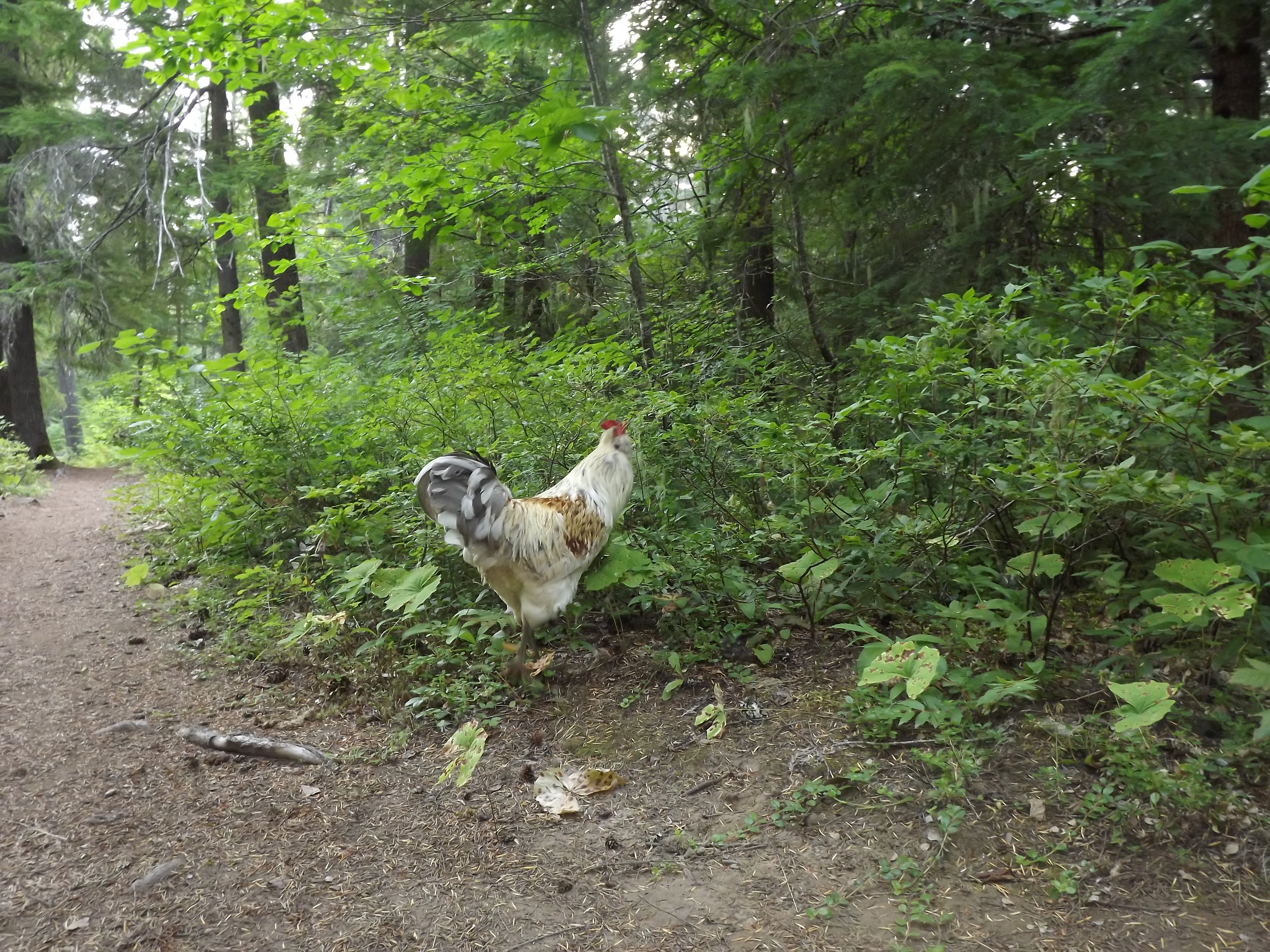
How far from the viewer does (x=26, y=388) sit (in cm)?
1525

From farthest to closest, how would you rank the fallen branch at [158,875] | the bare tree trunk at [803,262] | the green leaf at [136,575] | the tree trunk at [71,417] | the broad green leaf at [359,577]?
the tree trunk at [71,417] → the green leaf at [136,575] → the bare tree trunk at [803,262] → the broad green leaf at [359,577] → the fallen branch at [158,875]

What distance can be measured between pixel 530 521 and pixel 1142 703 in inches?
104

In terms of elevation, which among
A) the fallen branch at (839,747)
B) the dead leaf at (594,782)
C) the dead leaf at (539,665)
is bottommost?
the dead leaf at (594,782)

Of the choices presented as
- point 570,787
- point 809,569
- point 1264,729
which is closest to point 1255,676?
point 1264,729

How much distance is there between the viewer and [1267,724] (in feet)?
7.98

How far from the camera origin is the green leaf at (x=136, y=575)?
240 inches

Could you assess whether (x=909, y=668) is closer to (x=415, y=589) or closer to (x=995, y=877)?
(x=995, y=877)

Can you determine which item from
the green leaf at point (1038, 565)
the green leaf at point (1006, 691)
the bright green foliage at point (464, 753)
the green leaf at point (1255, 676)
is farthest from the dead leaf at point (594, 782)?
the green leaf at point (1255, 676)

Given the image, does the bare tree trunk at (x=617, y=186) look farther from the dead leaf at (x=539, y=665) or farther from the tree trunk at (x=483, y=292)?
the tree trunk at (x=483, y=292)

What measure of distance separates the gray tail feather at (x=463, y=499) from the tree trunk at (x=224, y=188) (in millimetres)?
10340

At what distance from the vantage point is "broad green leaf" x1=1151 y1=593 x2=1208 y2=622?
2.58 meters

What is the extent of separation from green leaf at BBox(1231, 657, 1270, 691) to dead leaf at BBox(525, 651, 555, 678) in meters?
3.02

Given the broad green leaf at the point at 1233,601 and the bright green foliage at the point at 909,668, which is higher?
the broad green leaf at the point at 1233,601

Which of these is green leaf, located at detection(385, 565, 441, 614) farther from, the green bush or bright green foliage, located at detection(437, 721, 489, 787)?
bright green foliage, located at detection(437, 721, 489, 787)
